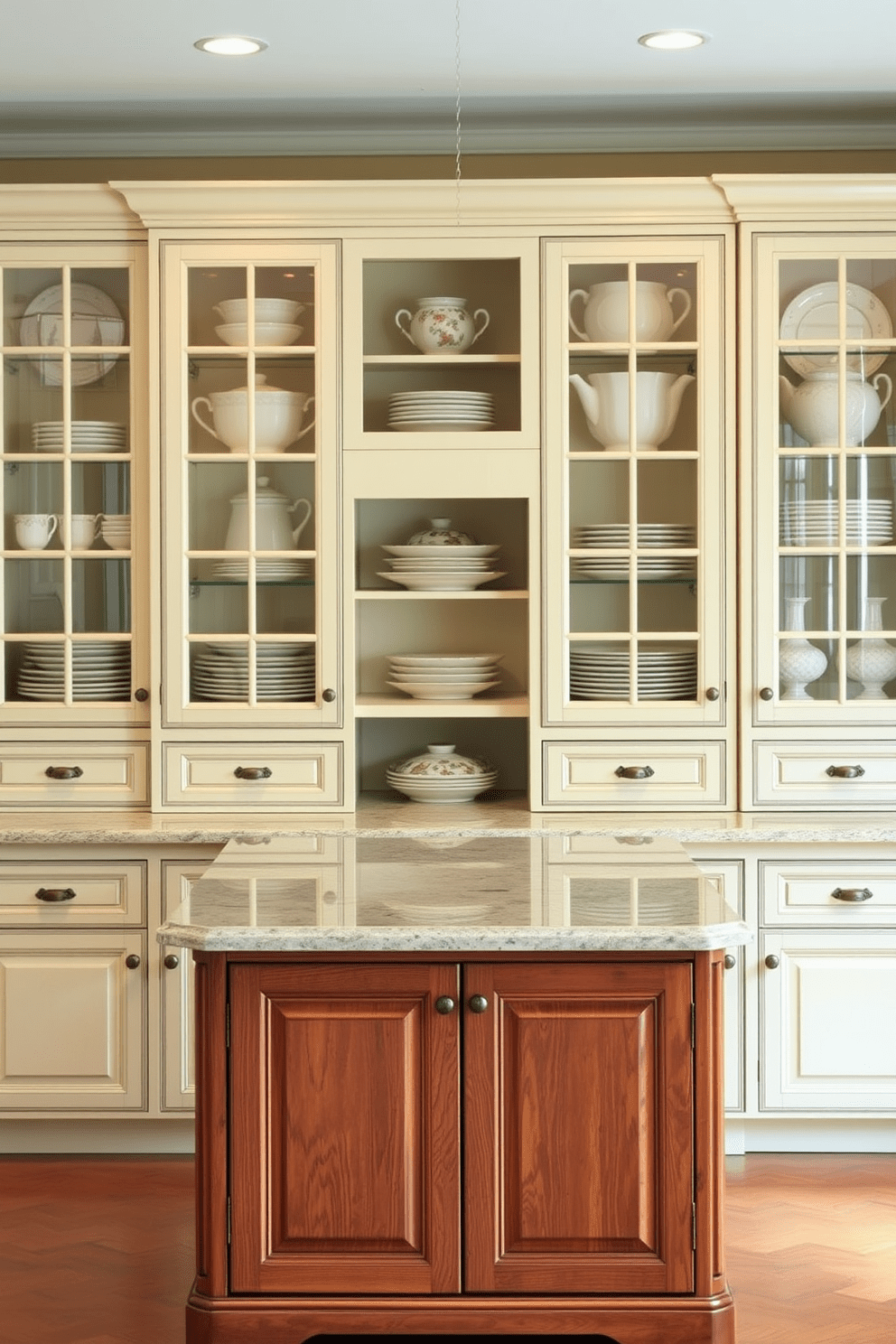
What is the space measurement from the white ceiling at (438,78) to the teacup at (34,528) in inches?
44.0

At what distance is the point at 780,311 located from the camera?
3.84 meters

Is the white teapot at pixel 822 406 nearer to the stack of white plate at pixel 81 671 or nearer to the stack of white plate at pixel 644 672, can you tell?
the stack of white plate at pixel 644 672

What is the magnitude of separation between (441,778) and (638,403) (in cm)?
112

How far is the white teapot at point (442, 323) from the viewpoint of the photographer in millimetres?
3975

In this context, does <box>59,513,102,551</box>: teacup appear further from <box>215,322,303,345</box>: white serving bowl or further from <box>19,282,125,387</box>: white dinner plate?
<box>215,322,303,345</box>: white serving bowl

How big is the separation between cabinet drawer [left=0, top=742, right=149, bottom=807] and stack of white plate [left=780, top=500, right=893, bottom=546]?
1778 millimetres

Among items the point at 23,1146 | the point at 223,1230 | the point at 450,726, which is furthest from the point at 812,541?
the point at 23,1146

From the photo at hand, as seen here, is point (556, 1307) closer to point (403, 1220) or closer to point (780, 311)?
point (403, 1220)

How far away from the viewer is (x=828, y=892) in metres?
3.68

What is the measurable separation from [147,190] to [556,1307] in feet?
9.19

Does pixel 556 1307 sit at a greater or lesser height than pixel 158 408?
lesser

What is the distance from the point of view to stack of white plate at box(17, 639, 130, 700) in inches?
155

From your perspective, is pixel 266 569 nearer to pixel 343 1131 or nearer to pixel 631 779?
pixel 631 779

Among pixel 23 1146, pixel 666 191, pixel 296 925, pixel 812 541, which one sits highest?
pixel 666 191
